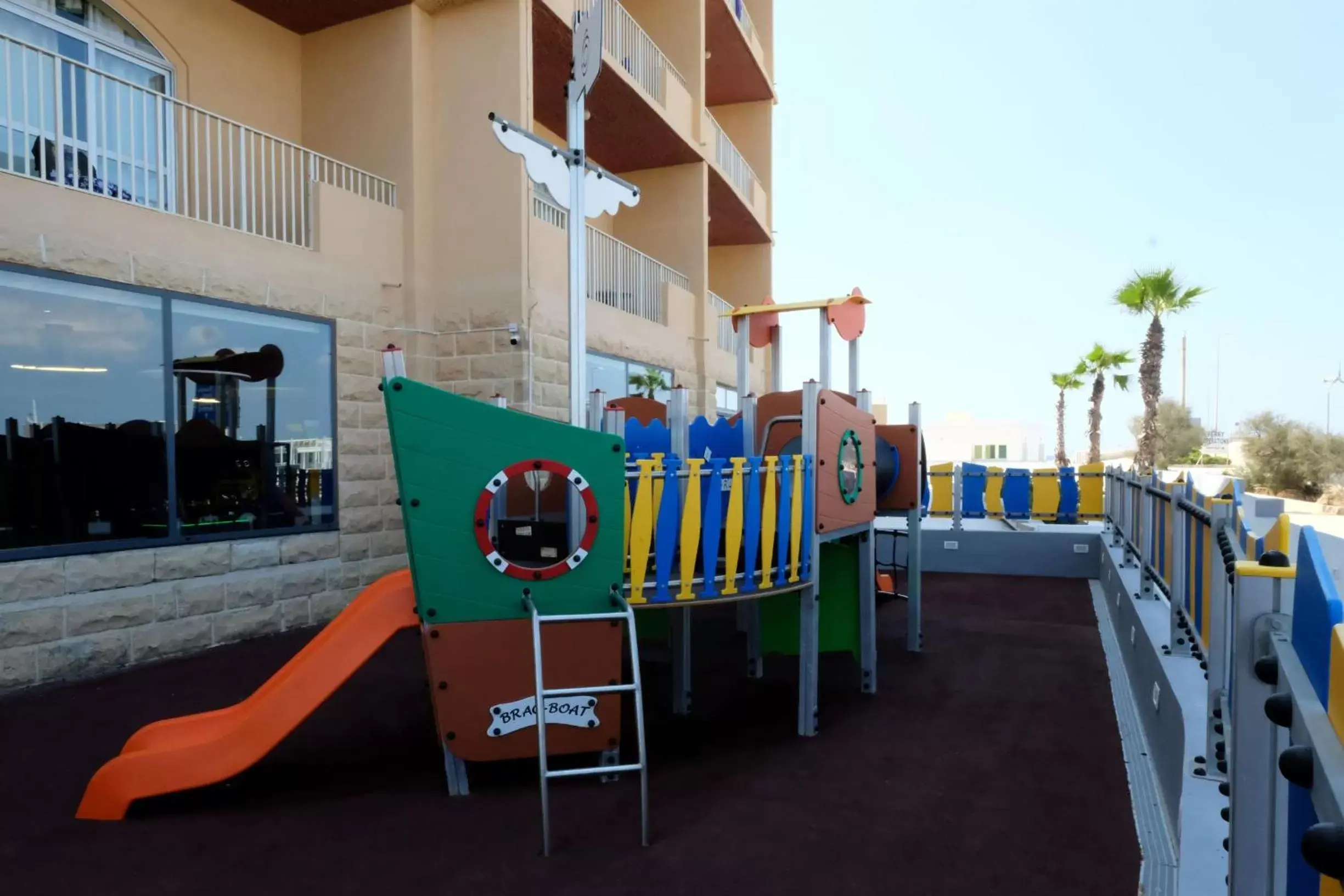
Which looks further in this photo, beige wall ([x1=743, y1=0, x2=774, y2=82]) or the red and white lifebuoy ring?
beige wall ([x1=743, y1=0, x2=774, y2=82])

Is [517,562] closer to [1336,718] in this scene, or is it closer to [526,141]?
[526,141]

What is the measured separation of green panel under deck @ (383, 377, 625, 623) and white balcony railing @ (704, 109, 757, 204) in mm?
12295

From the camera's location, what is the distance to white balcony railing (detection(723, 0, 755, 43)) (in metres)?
16.9

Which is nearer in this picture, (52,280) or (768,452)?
(52,280)

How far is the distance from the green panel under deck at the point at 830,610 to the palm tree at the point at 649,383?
675 centimetres

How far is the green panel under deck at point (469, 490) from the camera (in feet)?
13.1

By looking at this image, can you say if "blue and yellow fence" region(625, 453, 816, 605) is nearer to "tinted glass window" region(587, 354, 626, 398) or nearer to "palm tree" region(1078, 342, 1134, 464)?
"tinted glass window" region(587, 354, 626, 398)

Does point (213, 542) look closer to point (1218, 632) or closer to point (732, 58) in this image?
point (1218, 632)

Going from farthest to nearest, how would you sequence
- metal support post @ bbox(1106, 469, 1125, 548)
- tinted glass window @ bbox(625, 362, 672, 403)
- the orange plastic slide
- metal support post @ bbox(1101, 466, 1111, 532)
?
tinted glass window @ bbox(625, 362, 672, 403) → metal support post @ bbox(1101, 466, 1111, 532) → metal support post @ bbox(1106, 469, 1125, 548) → the orange plastic slide

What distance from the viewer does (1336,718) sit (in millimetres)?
1060

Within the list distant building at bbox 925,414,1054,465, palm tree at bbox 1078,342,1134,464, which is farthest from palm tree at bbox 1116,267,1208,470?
distant building at bbox 925,414,1054,465

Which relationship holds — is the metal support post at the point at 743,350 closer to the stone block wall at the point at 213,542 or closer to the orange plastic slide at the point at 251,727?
the stone block wall at the point at 213,542

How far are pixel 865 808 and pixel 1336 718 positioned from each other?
129 inches

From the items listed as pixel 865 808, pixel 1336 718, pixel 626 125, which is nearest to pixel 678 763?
pixel 865 808
